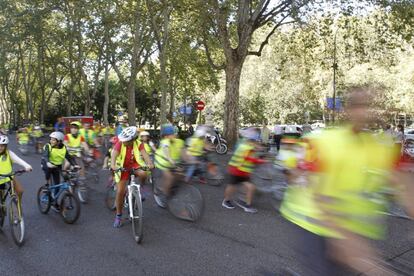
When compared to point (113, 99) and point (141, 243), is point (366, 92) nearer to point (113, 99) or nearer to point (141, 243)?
point (141, 243)

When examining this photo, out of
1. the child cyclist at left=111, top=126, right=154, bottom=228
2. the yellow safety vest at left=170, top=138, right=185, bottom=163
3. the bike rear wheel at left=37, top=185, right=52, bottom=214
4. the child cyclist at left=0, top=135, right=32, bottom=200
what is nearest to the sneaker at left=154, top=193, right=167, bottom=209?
the yellow safety vest at left=170, top=138, right=185, bottom=163

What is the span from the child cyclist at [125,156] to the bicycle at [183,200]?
114cm

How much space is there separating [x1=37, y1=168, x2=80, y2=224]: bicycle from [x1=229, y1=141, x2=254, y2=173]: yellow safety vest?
109 inches

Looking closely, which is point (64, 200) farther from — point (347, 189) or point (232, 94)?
point (232, 94)

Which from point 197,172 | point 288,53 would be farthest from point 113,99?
point 197,172

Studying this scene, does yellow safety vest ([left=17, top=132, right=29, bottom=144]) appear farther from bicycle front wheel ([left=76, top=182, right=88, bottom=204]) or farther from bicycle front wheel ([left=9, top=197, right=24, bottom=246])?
bicycle front wheel ([left=9, top=197, right=24, bottom=246])

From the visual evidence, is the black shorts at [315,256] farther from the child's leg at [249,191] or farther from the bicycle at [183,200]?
the child's leg at [249,191]

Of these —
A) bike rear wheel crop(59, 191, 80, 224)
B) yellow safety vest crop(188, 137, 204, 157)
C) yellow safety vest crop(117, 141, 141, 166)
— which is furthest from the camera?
yellow safety vest crop(188, 137, 204, 157)

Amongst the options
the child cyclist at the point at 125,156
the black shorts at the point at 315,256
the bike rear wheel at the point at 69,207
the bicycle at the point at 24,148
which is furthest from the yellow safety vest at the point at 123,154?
the bicycle at the point at 24,148

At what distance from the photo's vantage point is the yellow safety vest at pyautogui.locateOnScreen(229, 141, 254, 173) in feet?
25.6

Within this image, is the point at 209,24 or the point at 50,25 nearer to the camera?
the point at 209,24

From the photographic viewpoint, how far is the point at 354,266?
282 cm

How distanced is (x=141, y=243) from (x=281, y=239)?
1.98 m

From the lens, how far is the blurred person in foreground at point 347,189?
2.76 m
